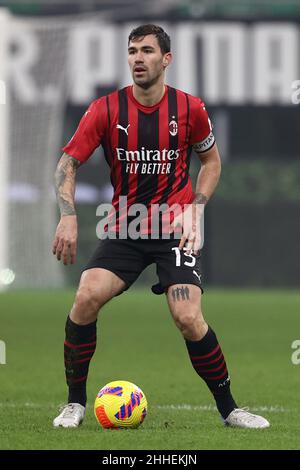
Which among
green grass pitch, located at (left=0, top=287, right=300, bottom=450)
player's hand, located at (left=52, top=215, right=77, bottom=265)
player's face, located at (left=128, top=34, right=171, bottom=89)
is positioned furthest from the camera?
player's face, located at (left=128, top=34, right=171, bottom=89)

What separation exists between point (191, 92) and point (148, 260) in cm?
2271

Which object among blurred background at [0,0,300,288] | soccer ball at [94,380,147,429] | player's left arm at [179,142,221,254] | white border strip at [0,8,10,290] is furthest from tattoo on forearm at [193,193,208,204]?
blurred background at [0,0,300,288]

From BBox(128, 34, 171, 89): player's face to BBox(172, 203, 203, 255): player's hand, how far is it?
0.85 metres

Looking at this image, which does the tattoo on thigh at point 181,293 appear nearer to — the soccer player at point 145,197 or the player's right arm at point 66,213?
the soccer player at point 145,197

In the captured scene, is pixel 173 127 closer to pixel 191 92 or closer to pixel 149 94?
pixel 149 94

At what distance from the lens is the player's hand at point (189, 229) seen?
Answer: 7.40 meters

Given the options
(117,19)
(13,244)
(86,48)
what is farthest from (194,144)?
(117,19)

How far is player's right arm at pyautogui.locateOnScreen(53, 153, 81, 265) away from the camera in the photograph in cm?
713

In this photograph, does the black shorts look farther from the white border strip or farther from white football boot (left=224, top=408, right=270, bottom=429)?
the white border strip

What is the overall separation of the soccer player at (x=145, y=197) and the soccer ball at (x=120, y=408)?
0.19 metres

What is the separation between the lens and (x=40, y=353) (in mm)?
13219

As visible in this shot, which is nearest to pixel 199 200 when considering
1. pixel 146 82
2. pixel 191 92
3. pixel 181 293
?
pixel 181 293
